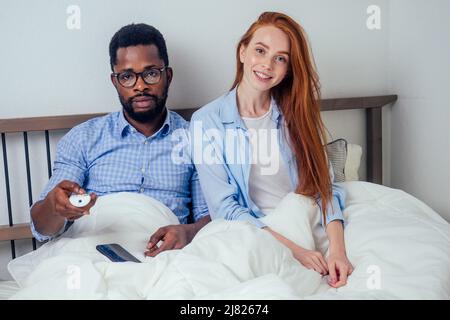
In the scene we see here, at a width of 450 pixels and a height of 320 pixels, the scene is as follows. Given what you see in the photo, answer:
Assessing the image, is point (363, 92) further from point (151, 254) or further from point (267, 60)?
point (151, 254)

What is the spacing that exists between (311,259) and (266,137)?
14.3 inches

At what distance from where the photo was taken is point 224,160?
1406mm

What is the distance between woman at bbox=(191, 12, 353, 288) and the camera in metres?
1.39

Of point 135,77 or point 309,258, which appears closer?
point 309,258

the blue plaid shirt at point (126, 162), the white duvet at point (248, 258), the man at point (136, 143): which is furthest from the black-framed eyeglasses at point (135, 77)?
the white duvet at point (248, 258)

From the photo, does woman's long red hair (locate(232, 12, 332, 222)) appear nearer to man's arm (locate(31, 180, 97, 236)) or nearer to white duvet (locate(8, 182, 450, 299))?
white duvet (locate(8, 182, 450, 299))

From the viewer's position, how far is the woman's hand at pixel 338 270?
1172 millimetres

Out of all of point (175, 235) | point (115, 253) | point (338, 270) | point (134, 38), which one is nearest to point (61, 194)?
point (115, 253)

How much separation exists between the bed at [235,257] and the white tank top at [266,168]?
0.10m

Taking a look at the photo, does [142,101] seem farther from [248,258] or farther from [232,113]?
[248,258]

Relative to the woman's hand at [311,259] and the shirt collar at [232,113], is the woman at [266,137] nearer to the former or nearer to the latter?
the shirt collar at [232,113]

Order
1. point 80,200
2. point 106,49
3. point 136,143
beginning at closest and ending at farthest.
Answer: point 80,200 < point 136,143 < point 106,49

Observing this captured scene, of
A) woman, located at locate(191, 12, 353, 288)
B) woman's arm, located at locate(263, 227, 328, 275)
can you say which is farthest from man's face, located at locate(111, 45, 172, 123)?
woman's arm, located at locate(263, 227, 328, 275)
